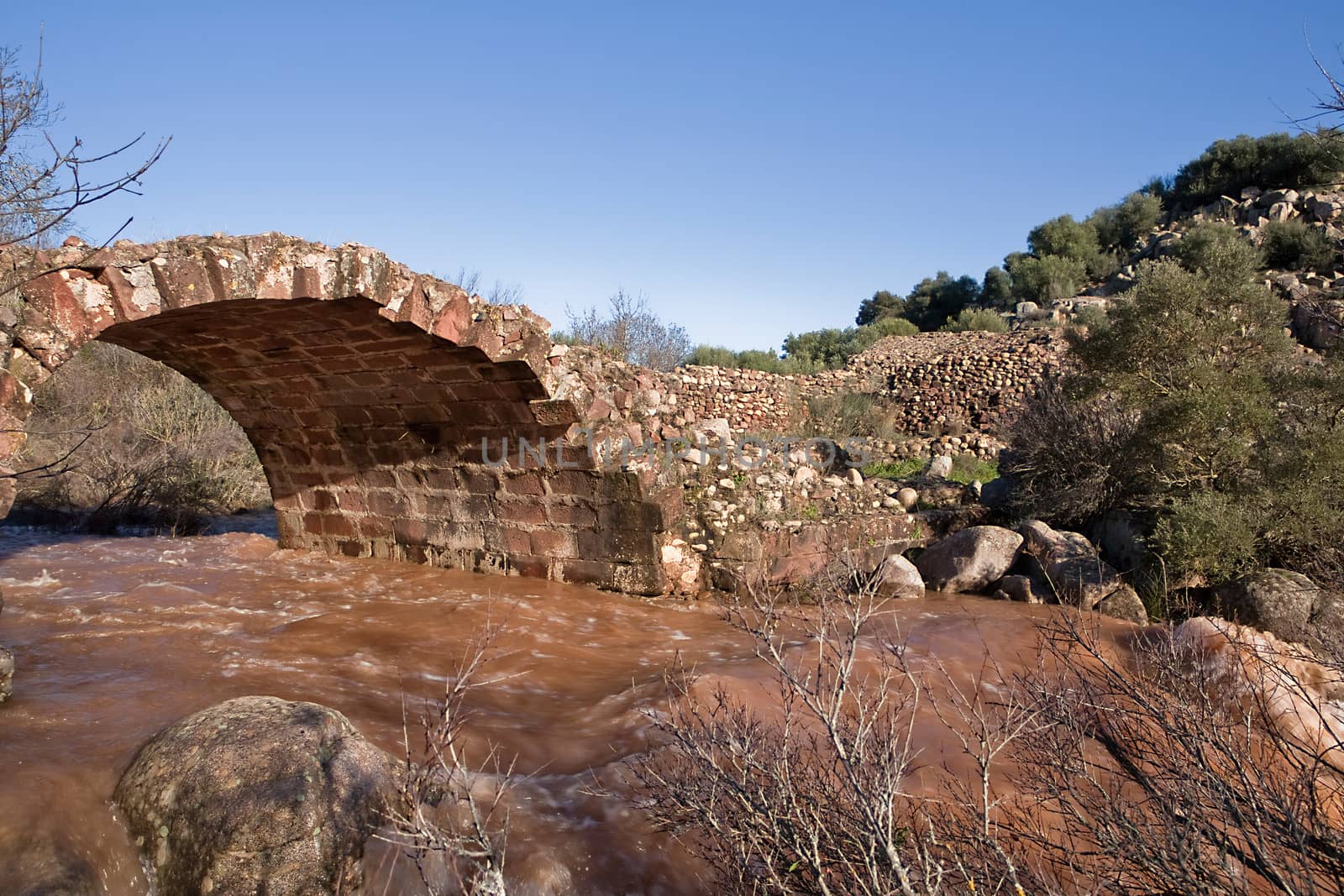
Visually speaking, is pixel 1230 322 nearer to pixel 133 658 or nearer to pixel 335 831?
pixel 335 831

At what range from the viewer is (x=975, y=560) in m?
7.14

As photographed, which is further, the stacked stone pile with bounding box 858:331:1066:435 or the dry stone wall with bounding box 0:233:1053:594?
the stacked stone pile with bounding box 858:331:1066:435

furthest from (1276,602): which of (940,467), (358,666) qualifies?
(358,666)

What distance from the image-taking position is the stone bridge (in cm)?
402

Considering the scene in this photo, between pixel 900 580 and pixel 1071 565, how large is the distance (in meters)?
1.39

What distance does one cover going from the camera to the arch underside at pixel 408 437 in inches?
219

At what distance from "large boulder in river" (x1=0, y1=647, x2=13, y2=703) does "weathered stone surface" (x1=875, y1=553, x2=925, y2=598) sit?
5.68 meters

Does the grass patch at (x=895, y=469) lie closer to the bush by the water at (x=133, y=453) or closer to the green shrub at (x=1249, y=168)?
the bush by the water at (x=133, y=453)

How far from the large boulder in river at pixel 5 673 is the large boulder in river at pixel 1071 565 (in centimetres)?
617

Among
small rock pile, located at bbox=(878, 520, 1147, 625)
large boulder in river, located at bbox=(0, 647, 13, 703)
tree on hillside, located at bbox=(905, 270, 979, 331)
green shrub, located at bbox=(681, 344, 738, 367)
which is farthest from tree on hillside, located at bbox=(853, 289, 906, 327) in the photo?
large boulder in river, located at bbox=(0, 647, 13, 703)

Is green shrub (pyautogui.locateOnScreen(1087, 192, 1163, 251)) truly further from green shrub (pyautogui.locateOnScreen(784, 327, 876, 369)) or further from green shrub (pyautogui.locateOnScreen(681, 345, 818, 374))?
green shrub (pyautogui.locateOnScreen(681, 345, 818, 374))

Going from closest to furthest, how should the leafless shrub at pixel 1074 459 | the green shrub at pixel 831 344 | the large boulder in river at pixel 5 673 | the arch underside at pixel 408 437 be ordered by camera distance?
the large boulder in river at pixel 5 673 < the arch underside at pixel 408 437 < the leafless shrub at pixel 1074 459 < the green shrub at pixel 831 344

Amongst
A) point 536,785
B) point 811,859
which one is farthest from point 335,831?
point 811,859

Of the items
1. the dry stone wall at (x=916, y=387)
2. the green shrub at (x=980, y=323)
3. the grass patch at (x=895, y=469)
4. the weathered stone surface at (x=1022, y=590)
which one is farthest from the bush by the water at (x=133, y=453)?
the green shrub at (x=980, y=323)
